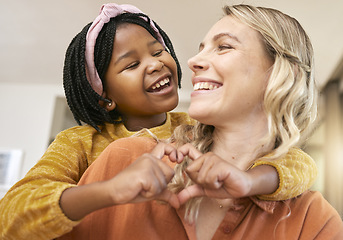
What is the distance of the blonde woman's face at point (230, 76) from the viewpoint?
0.97 meters

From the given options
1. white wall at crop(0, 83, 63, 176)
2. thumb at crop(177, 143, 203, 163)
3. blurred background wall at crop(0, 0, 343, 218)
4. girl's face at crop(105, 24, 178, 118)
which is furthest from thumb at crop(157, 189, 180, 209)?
white wall at crop(0, 83, 63, 176)

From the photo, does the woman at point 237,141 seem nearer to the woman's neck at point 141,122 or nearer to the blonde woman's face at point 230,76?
the blonde woman's face at point 230,76

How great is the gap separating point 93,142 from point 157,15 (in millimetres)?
2454

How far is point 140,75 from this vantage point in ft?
4.56

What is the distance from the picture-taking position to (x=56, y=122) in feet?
18.3

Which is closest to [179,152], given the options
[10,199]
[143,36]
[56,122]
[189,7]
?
[10,199]

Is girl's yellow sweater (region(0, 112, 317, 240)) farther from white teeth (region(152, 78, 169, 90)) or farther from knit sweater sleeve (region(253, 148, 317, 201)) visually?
white teeth (region(152, 78, 169, 90))

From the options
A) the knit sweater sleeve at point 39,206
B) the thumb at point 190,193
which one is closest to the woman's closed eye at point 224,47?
the thumb at point 190,193

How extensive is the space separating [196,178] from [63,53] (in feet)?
13.9

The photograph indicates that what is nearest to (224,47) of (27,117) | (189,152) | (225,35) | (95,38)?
(225,35)

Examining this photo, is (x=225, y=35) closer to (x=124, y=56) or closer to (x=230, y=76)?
(x=230, y=76)

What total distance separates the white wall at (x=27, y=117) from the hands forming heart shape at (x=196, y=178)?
4974 millimetres

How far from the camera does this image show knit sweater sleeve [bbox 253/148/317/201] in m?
0.88

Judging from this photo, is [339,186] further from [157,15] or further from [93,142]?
[93,142]
